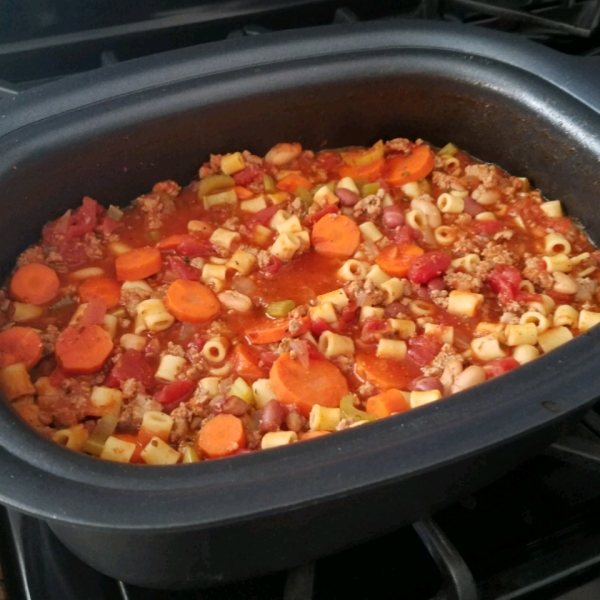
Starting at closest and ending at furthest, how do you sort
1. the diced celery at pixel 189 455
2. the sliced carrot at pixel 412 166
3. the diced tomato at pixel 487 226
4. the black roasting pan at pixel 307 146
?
the black roasting pan at pixel 307 146 → the diced celery at pixel 189 455 → the diced tomato at pixel 487 226 → the sliced carrot at pixel 412 166

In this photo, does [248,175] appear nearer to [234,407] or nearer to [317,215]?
[317,215]

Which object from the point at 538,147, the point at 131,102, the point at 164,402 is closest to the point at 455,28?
the point at 538,147

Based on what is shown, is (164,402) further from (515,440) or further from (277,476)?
(515,440)

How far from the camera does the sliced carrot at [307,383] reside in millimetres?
1582

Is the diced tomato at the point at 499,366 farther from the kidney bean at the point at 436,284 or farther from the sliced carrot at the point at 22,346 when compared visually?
the sliced carrot at the point at 22,346

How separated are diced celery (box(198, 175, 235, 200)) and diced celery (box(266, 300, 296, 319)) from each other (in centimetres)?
43

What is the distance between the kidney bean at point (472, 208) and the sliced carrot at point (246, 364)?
80 centimetres

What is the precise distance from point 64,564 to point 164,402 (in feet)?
1.26

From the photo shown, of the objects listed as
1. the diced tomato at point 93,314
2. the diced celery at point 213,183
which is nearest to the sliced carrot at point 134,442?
the diced tomato at point 93,314

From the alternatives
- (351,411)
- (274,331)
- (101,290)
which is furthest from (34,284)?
(351,411)

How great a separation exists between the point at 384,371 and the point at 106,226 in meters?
0.84

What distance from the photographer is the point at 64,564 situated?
4.78ft

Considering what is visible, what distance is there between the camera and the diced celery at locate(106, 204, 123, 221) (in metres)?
1.98

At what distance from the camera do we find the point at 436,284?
1892 millimetres
